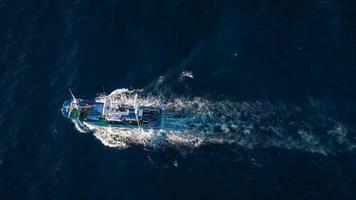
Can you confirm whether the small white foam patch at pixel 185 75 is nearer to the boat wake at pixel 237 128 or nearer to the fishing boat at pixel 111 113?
the boat wake at pixel 237 128

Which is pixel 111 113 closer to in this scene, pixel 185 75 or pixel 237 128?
pixel 185 75

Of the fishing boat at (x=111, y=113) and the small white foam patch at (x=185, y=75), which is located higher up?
the small white foam patch at (x=185, y=75)

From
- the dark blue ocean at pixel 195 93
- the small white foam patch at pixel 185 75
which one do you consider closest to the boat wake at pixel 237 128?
the dark blue ocean at pixel 195 93

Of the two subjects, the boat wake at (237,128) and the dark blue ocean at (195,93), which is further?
the boat wake at (237,128)

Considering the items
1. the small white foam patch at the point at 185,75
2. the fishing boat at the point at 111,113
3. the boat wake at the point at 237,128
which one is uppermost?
the small white foam patch at the point at 185,75

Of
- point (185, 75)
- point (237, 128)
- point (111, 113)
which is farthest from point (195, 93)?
point (111, 113)

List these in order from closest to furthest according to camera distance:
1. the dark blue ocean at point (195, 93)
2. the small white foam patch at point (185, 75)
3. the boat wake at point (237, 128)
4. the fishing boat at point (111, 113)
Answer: the dark blue ocean at point (195, 93)
the boat wake at point (237, 128)
the fishing boat at point (111, 113)
the small white foam patch at point (185, 75)

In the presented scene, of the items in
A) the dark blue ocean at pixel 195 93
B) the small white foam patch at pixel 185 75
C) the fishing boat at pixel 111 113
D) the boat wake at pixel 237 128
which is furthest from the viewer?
the small white foam patch at pixel 185 75

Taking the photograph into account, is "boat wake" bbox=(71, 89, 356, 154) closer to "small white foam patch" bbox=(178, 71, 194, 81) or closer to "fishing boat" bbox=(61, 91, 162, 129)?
"fishing boat" bbox=(61, 91, 162, 129)
